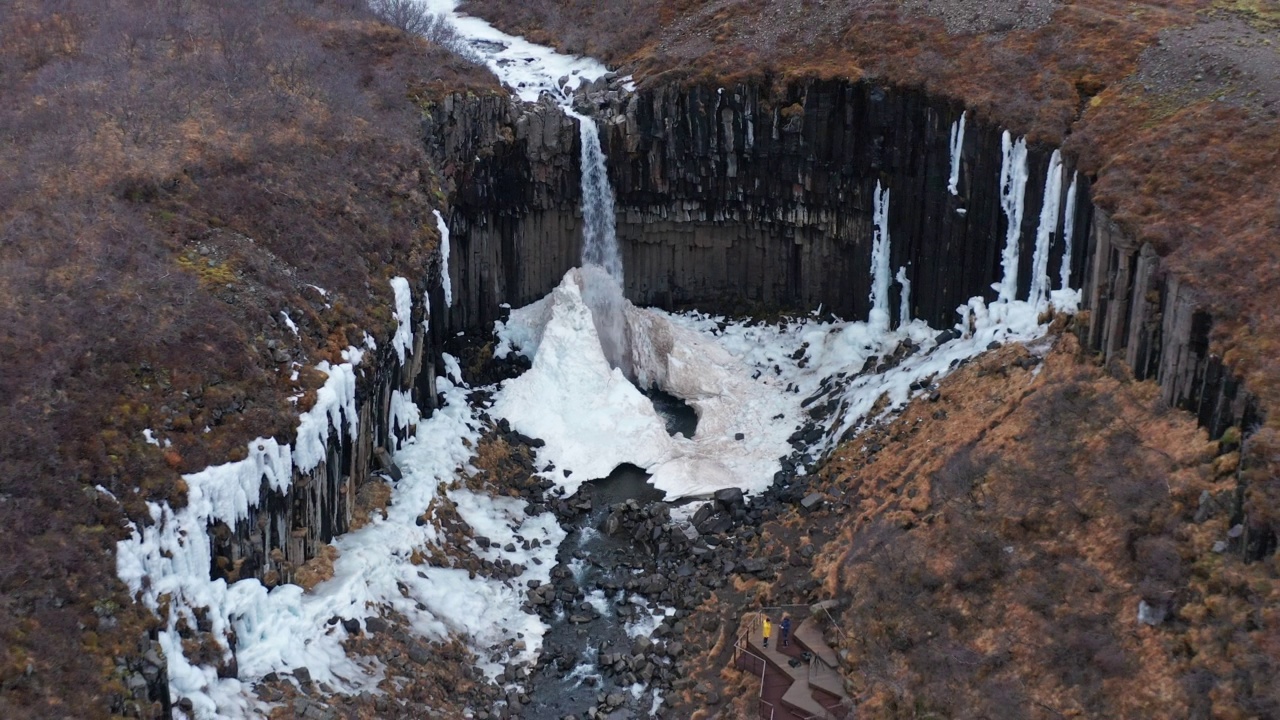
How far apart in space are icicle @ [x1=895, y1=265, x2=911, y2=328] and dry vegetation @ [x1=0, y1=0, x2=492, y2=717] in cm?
1456

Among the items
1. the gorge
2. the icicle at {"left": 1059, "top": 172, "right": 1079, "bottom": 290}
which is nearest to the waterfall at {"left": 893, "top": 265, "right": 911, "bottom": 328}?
the gorge

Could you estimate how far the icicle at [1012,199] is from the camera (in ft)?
97.3

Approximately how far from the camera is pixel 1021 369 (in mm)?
26141

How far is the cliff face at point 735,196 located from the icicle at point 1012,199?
418mm

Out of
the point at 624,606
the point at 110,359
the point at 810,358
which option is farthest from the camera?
the point at 810,358

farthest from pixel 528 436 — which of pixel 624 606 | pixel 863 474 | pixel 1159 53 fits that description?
pixel 1159 53

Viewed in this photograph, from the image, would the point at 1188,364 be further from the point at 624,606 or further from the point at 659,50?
the point at 659,50

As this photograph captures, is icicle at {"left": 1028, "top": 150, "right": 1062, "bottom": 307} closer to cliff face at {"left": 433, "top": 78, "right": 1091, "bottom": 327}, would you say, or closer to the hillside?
the hillside

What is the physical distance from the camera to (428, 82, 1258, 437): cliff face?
32906 mm

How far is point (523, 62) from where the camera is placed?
43125 millimetres

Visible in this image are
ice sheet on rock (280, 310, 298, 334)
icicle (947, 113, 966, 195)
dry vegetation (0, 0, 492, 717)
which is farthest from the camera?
icicle (947, 113, 966, 195)

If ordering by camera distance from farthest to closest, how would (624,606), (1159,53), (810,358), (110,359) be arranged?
(810,358) < (1159,53) < (624,606) < (110,359)

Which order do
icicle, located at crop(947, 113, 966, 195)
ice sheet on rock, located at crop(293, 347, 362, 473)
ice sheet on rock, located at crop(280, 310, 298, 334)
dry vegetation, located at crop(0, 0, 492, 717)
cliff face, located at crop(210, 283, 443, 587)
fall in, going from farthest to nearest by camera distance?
icicle, located at crop(947, 113, 966, 195) → ice sheet on rock, located at crop(280, 310, 298, 334) → ice sheet on rock, located at crop(293, 347, 362, 473) → cliff face, located at crop(210, 283, 443, 587) → dry vegetation, located at crop(0, 0, 492, 717)

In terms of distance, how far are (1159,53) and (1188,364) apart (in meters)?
13.8
